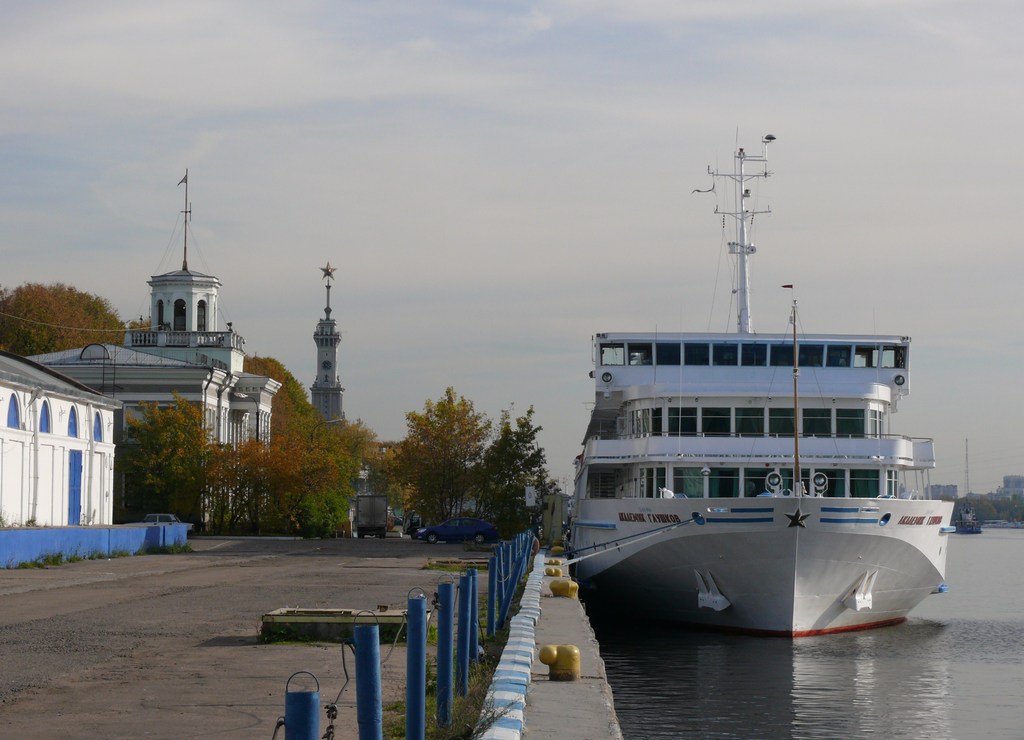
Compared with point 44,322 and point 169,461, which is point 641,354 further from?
point 44,322

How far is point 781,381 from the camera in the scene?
3167 centimetres

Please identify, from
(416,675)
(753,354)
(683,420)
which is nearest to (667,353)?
(753,354)

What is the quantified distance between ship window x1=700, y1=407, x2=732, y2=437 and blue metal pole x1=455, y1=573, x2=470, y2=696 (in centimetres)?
1915

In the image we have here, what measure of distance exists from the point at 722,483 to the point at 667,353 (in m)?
4.19

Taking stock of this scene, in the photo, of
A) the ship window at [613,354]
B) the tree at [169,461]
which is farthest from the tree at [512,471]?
the ship window at [613,354]

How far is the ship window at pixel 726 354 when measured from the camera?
1284 inches

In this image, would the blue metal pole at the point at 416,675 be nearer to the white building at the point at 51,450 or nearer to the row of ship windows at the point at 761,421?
the row of ship windows at the point at 761,421

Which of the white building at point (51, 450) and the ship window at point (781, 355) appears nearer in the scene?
the ship window at point (781, 355)

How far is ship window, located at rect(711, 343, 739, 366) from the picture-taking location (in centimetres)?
3262

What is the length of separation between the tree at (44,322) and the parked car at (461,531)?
38.1 m

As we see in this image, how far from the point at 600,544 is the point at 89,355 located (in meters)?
45.9

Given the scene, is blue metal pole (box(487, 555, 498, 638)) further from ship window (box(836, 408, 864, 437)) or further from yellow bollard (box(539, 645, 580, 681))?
ship window (box(836, 408, 864, 437))

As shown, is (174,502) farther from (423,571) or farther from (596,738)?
(596,738)

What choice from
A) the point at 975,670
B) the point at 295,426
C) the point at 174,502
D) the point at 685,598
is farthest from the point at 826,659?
the point at 295,426
